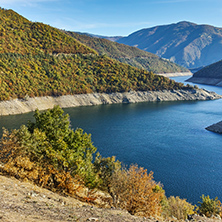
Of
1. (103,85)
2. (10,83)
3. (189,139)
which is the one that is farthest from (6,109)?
(189,139)

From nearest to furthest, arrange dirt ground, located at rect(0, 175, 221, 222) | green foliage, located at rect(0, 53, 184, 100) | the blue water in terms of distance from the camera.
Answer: dirt ground, located at rect(0, 175, 221, 222) → the blue water → green foliage, located at rect(0, 53, 184, 100)

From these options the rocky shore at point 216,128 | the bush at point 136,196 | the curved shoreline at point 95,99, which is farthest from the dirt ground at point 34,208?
the curved shoreline at point 95,99

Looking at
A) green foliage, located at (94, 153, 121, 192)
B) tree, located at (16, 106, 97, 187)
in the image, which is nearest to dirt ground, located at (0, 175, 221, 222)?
tree, located at (16, 106, 97, 187)

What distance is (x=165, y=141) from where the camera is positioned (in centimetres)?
7919

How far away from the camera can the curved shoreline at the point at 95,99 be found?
364 ft

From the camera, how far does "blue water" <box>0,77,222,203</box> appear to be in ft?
169

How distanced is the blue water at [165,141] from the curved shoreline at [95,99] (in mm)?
8324

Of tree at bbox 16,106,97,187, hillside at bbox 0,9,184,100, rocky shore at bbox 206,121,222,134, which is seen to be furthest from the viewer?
hillside at bbox 0,9,184,100

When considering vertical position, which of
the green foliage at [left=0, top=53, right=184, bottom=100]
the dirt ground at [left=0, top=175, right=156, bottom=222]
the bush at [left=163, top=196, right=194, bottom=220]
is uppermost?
the green foliage at [left=0, top=53, right=184, bottom=100]

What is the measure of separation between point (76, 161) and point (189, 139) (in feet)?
195

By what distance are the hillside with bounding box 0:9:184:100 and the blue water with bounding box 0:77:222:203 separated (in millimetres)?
21742

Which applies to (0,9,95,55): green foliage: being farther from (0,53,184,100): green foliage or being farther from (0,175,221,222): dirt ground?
(0,175,221,222): dirt ground

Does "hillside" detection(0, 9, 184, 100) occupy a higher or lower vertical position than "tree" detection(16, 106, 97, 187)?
higher

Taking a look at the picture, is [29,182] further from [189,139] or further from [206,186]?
[189,139]
